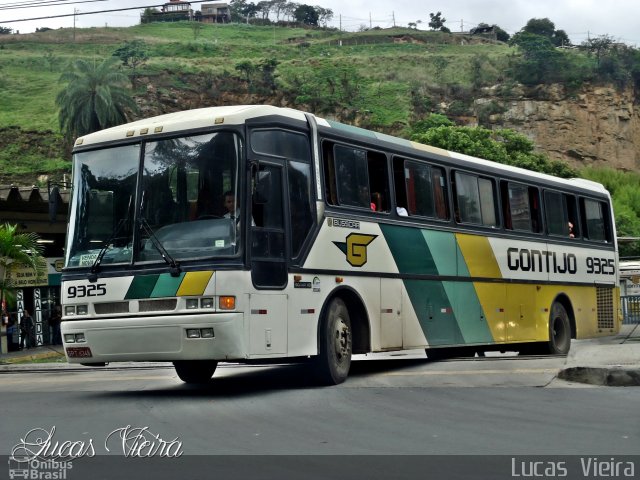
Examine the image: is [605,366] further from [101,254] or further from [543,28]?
[543,28]

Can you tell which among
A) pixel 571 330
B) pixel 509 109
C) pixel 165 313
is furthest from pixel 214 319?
pixel 509 109

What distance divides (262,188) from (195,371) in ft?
11.8

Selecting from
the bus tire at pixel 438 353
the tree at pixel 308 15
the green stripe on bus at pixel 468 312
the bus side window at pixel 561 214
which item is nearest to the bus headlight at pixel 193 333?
the green stripe on bus at pixel 468 312

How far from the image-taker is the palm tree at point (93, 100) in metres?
69.8

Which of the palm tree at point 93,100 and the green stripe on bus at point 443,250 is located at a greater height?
the palm tree at point 93,100

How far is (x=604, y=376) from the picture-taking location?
494 inches

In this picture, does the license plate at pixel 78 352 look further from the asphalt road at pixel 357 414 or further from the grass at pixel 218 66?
the grass at pixel 218 66

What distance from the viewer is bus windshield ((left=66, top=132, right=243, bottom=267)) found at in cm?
1234

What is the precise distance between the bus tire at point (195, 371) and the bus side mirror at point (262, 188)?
323cm

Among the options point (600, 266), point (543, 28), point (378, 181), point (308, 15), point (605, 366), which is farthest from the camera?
point (308, 15)

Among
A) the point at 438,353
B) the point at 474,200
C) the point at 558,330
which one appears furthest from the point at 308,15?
the point at 474,200

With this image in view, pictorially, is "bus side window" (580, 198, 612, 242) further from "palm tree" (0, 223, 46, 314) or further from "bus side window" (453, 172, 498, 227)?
"palm tree" (0, 223, 46, 314)

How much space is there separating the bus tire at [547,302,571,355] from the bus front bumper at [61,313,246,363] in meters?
9.95

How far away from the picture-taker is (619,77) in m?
107
